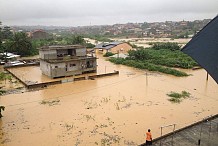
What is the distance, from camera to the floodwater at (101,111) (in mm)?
12344

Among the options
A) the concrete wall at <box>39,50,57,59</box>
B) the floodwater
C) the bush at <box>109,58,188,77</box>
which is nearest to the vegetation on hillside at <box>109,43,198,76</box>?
the bush at <box>109,58,188,77</box>

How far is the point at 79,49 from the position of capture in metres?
27.3

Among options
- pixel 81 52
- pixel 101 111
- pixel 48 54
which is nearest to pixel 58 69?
pixel 48 54

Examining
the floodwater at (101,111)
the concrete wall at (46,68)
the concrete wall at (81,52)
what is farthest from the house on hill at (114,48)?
the floodwater at (101,111)

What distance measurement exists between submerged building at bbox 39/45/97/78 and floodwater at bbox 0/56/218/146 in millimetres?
2452

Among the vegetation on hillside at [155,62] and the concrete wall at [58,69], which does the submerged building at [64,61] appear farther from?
the vegetation on hillside at [155,62]

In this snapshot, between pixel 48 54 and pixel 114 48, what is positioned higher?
pixel 48 54

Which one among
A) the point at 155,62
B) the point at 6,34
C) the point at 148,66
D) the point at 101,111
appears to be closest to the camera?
the point at 101,111

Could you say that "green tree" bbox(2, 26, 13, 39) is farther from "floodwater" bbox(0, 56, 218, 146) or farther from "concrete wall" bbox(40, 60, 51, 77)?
"floodwater" bbox(0, 56, 218, 146)

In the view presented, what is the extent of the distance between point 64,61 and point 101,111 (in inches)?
405

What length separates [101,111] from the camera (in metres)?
15.9

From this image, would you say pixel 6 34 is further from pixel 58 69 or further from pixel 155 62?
pixel 58 69

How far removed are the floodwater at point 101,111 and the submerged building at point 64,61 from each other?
2.45 m

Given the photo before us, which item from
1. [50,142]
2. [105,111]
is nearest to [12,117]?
[50,142]
